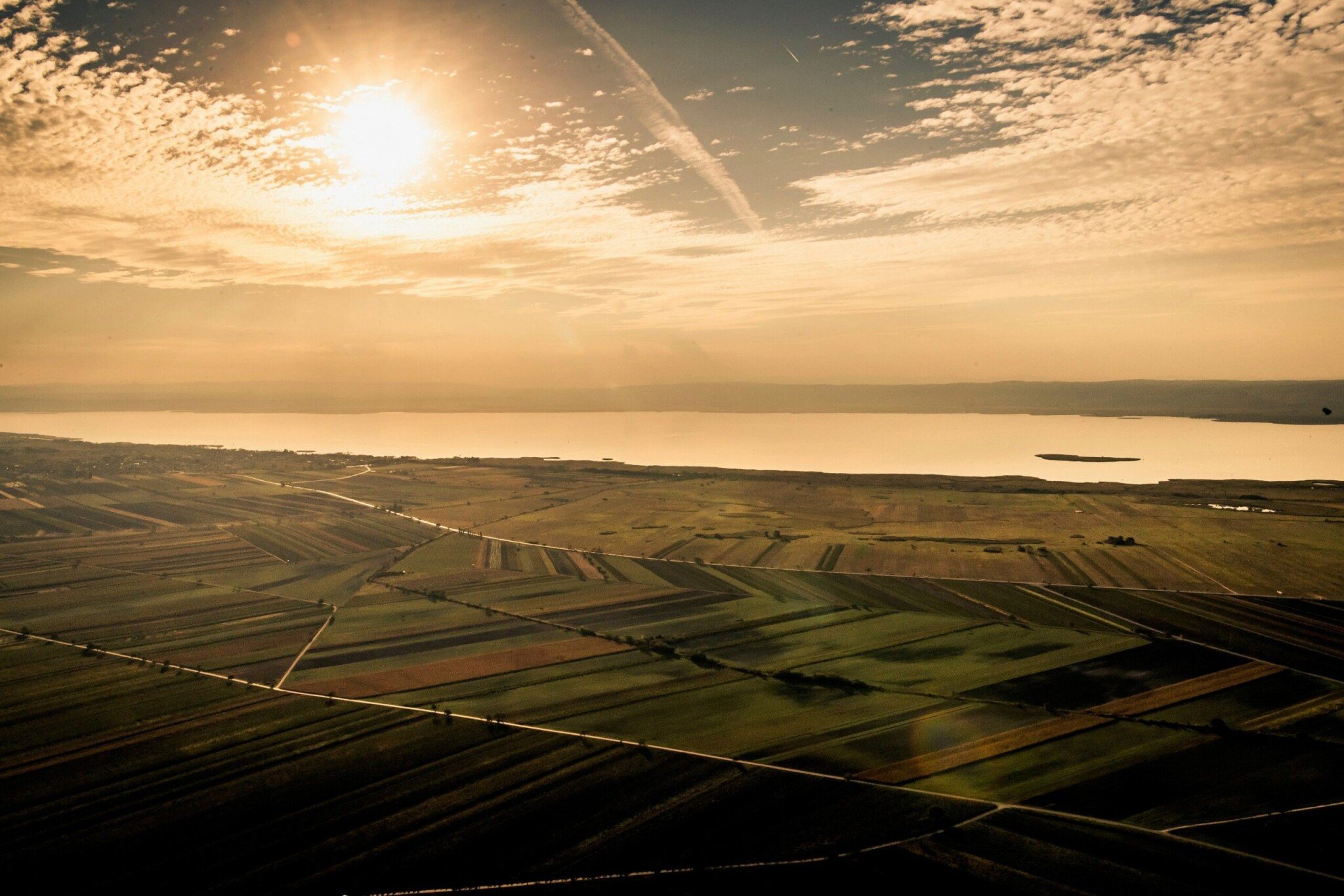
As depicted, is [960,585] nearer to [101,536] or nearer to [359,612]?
[359,612]

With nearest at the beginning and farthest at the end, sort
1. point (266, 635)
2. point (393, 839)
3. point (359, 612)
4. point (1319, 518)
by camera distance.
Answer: point (393, 839), point (266, 635), point (359, 612), point (1319, 518)

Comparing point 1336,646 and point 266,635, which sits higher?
point 1336,646

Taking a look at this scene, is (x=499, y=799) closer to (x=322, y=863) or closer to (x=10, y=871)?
(x=322, y=863)

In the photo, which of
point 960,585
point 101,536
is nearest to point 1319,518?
point 960,585

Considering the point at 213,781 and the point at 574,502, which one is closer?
the point at 213,781

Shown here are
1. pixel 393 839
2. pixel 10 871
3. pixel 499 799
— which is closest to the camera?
pixel 10 871

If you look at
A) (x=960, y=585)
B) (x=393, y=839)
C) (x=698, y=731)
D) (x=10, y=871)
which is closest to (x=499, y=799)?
(x=393, y=839)
